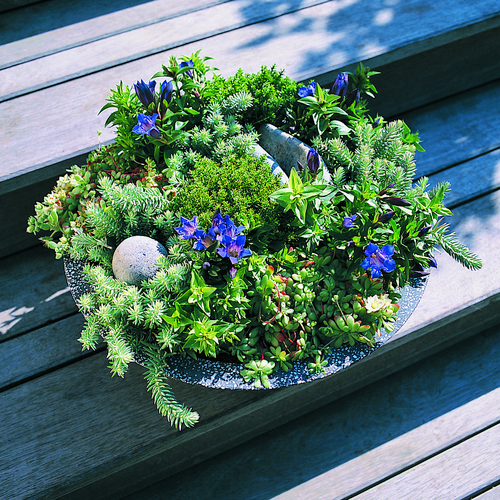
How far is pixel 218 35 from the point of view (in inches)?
84.8

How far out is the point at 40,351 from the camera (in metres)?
1.65

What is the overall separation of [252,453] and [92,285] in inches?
38.5

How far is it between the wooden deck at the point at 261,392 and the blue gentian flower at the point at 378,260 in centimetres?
63

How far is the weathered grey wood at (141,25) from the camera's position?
6.97 ft

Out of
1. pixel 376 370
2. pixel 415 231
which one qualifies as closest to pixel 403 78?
pixel 415 231

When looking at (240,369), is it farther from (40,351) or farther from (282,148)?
(40,351)

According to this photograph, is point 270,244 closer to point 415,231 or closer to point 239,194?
point 239,194

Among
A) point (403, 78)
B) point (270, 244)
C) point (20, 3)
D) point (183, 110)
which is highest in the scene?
point (20, 3)

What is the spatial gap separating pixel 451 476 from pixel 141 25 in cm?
A: 248

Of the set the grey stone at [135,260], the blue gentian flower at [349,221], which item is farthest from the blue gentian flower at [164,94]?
the blue gentian flower at [349,221]

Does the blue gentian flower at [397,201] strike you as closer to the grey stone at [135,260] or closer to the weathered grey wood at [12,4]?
the grey stone at [135,260]

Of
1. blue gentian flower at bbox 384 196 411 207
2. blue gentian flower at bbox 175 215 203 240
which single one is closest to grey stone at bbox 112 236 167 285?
blue gentian flower at bbox 175 215 203 240

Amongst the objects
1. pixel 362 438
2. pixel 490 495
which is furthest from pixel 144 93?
pixel 490 495

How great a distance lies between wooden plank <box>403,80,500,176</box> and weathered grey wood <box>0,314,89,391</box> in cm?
172
